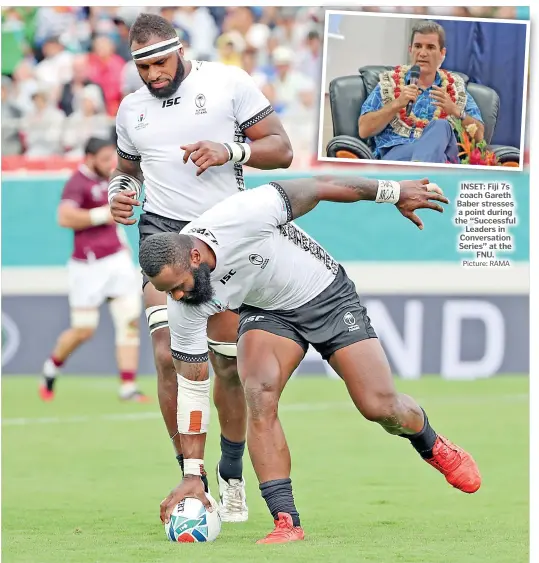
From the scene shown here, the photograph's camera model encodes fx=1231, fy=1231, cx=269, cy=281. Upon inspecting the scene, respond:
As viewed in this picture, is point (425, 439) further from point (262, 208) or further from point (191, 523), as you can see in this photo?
point (262, 208)

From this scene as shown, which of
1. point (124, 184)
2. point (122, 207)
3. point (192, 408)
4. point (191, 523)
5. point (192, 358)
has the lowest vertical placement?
point (191, 523)

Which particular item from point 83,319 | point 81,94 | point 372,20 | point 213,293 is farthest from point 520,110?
point 81,94

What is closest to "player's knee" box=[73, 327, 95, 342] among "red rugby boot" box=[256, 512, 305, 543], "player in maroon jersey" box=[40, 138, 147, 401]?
"player in maroon jersey" box=[40, 138, 147, 401]

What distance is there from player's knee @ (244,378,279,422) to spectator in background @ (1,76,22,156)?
1027 cm

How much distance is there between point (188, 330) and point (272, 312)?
Result: 0.59m

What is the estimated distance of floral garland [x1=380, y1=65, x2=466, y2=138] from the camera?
24.8 ft

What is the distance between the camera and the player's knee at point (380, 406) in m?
7.11

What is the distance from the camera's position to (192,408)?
6996 mm

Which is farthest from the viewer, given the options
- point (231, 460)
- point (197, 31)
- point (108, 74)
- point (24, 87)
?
point (24, 87)

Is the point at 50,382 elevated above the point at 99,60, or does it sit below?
below

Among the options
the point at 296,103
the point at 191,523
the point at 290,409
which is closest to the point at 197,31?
the point at 296,103

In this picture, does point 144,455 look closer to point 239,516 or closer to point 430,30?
point 239,516

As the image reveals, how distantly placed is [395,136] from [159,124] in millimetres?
1465

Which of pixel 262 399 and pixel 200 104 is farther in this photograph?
pixel 200 104
